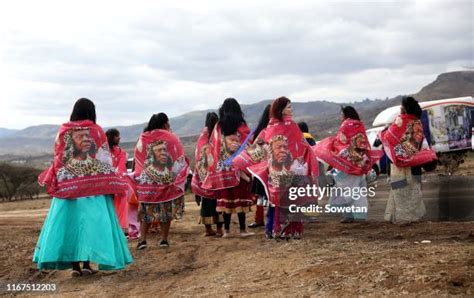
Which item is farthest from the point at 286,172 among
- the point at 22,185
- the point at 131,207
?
the point at 22,185

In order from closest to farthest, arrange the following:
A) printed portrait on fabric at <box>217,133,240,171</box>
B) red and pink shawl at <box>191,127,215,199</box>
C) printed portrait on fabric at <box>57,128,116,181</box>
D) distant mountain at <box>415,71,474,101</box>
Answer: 1. printed portrait on fabric at <box>57,128,116,181</box>
2. printed portrait on fabric at <box>217,133,240,171</box>
3. red and pink shawl at <box>191,127,215,199</box>
4. distant mountain at <box>415,71,474,101</box>

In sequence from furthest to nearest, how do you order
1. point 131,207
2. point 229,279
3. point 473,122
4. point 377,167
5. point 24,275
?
point 473,122 → point 377,167 → point 131,207 → point 24,275 → point 229,279

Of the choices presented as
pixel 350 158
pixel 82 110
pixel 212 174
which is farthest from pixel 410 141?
pixel 82 110

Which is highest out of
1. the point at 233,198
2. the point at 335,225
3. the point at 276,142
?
the point at 276,142

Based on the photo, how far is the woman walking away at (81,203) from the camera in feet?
22.7

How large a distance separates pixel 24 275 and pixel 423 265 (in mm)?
5084

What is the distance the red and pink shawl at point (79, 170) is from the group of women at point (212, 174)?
0.01m

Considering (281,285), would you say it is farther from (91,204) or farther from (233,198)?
(233,198)

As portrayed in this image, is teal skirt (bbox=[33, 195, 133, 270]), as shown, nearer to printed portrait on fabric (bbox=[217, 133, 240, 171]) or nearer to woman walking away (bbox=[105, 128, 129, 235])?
woman walking away (bbox=[105, 128, 129, 235])

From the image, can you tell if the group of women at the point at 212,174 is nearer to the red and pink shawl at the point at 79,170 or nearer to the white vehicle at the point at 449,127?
the red and pink shawl at the point at 79,170

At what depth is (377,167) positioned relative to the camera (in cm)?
2009

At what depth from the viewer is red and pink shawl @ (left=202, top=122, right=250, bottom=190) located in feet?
30.5

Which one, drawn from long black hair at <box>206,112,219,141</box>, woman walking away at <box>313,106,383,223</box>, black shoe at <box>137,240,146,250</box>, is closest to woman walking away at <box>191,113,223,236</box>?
long black hair at <box>206,112,219,141</box>

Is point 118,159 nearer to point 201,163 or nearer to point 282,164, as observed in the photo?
point 201,163
